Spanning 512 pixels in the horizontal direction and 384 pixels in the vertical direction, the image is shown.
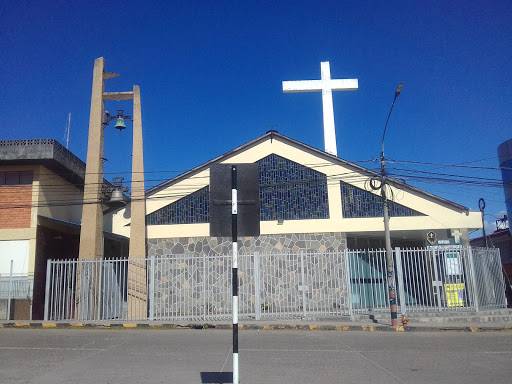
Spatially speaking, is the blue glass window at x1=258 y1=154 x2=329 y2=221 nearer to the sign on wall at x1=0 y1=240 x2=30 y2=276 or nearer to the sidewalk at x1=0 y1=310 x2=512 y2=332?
the sidewalk at x1=0 y1=310 x2=512 y2=332

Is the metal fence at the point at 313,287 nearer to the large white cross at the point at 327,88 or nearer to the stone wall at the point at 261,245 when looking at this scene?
the stone wall at the point at 261,245

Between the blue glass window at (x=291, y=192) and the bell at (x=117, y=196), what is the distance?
5.63 metres

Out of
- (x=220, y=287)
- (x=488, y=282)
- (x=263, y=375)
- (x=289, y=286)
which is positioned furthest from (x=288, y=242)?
(x=263, y=375)

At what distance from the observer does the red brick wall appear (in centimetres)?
1584

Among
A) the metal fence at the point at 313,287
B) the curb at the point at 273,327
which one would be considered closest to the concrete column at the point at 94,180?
the metal fence at the point at 313,287

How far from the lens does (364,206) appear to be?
18828mm

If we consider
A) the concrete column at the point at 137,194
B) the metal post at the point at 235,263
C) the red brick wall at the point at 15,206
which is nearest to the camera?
the metal post at the point at 235,263

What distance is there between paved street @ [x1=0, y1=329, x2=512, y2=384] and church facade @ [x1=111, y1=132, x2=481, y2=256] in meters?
6.86

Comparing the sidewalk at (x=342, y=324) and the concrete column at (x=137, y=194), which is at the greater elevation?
the concrete column at (x=137, y=194)

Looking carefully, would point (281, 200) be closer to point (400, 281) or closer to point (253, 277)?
point (253, 277)

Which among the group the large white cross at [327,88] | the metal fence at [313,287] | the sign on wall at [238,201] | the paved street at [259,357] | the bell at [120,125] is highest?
the large white cross at [327,88]

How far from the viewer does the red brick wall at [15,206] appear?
52.0 feet

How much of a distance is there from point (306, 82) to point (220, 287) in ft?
33.4

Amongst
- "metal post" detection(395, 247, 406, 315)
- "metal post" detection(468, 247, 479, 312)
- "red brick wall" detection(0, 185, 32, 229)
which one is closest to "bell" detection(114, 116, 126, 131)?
"red brick wall" detection(0, 185, 32, 229)
